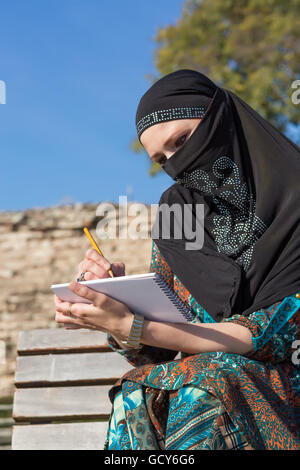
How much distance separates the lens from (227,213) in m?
2.13

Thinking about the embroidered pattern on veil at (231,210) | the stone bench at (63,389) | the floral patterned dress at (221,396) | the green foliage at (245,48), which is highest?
the green foliage at (245,48)

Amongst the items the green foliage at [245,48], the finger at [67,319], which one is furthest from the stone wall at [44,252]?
the finger at [67,319]

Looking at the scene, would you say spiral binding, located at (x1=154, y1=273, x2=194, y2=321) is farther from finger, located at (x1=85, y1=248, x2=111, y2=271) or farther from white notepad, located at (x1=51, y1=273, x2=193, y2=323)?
finger, located at (x1=85, y1=248, x2=111, y2=271)

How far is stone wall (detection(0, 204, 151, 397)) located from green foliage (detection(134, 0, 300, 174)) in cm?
516

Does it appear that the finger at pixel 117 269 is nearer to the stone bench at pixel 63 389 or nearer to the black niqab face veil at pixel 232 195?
the black niqab face veil at pixel 232 195

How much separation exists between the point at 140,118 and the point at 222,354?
90 cm

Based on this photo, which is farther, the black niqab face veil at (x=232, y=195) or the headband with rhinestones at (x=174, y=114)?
the headband with rhinestones at (x=174, y=114)

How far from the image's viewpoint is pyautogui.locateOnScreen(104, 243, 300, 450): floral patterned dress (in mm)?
1571

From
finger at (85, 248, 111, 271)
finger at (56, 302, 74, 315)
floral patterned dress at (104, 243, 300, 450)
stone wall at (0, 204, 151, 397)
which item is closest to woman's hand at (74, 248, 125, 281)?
finger at (85, 248, 111, 271)

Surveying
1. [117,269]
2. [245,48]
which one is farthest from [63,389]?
[245,48]

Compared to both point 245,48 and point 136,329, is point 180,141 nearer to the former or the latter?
point 136,329

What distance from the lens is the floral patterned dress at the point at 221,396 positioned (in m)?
1.57
